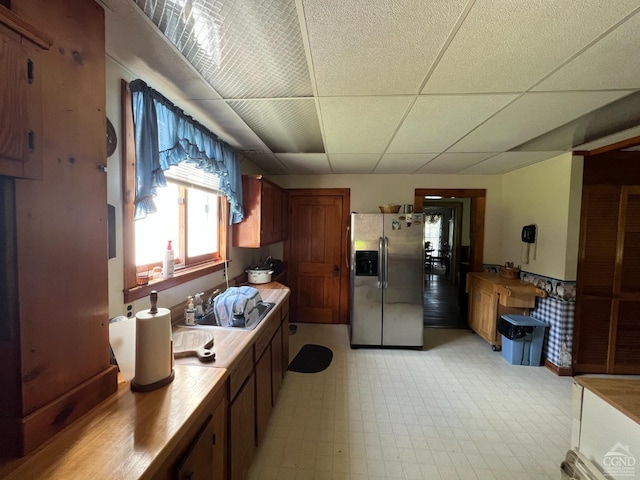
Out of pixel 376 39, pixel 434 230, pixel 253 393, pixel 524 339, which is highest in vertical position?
pixel 376 39

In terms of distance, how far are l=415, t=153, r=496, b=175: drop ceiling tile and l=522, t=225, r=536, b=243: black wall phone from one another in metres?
1.00

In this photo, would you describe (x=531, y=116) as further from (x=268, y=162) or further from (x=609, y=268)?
(x=268, y=162)

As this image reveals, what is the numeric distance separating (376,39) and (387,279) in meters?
2.57

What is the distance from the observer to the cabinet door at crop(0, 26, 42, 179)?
611 millimetres

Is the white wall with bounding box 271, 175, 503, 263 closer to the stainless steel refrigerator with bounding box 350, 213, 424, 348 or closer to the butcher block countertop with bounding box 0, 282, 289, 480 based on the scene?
the stainless steel refrigerator with bounding box 350, 213, 424, 348

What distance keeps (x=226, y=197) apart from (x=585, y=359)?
407cm

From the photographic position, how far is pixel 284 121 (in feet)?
6.53

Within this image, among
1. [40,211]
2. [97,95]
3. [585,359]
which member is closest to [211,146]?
[97,95]

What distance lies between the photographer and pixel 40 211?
71 cm

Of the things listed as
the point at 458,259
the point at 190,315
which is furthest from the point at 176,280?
the point at 458,259

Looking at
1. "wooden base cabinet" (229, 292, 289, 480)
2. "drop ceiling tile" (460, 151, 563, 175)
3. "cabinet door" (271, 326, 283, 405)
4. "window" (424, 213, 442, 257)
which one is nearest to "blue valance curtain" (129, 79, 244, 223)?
"wooden base cabinet" (229, 292, 289, 480)

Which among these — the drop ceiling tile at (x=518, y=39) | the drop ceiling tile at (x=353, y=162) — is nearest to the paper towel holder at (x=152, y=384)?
the drop ceiling tile at (x=518, y=39)

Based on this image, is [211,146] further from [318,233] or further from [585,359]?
[585,359]

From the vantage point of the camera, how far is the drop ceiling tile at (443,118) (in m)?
1.58
